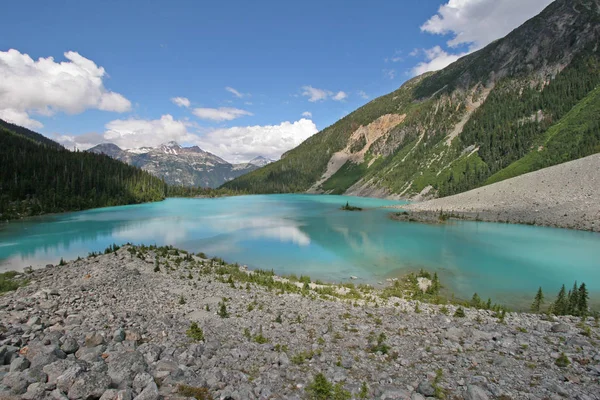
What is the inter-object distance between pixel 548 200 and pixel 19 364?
207 feet

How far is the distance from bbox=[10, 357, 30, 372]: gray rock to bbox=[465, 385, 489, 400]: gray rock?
9.87m

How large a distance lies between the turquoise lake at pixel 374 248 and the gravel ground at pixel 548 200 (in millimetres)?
4030

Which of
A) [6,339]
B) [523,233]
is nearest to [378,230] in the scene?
[523,233]

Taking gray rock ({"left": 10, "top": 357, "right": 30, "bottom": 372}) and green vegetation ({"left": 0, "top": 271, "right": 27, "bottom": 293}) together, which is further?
green vegetation ({"left": 0, "top": 271, "right": 27, "bottom": 293})

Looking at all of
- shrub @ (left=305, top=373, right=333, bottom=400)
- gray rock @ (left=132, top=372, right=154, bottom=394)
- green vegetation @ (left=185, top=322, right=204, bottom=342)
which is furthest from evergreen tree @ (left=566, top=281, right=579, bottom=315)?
gray rock @ (left=132, top=372, right=154, bottom=394)

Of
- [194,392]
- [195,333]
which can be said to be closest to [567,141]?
[195,333]

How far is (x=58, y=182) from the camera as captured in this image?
269 ft

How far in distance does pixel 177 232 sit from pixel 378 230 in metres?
29.4

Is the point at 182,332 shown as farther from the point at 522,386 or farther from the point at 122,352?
the point at 522,386

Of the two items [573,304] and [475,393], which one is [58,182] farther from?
[573,304]

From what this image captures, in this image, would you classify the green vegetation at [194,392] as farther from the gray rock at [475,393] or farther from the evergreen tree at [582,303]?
the evergreen tree at [582,303]

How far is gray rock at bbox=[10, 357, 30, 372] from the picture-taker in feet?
21.1

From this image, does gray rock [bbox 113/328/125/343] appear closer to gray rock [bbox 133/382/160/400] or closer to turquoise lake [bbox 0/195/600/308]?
gray rock [bbox 133/382/160/400]

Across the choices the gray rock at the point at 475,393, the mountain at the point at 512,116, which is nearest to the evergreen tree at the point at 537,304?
the gray rock at the point at 475,393
